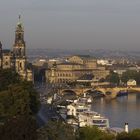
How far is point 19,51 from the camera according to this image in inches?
1996

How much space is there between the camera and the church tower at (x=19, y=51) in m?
49.7

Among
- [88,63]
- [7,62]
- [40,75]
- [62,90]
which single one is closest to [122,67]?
[88,63]

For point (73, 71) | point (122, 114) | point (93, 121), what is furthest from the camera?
point (73, 71)

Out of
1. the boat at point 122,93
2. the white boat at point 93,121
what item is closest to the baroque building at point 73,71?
the boat at point 122,93

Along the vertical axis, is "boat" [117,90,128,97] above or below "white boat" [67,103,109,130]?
below

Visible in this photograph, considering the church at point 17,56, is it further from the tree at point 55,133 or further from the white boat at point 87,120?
the tree at point 55,133

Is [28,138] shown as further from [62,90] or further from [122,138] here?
[62,90]

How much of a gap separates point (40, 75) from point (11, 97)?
160ft

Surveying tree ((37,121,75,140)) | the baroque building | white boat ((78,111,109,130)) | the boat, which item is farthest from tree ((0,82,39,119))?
the baroque building

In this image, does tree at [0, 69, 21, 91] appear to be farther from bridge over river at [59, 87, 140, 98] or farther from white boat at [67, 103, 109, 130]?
bridge over river at [59, 87, 140, 98]

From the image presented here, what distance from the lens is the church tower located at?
163 ft

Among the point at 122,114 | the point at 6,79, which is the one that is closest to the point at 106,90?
the point at 122,114

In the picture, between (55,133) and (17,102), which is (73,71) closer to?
(17,102)

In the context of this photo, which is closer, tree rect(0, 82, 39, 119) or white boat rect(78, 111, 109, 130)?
tree rect(0, 82, 39, 119)
